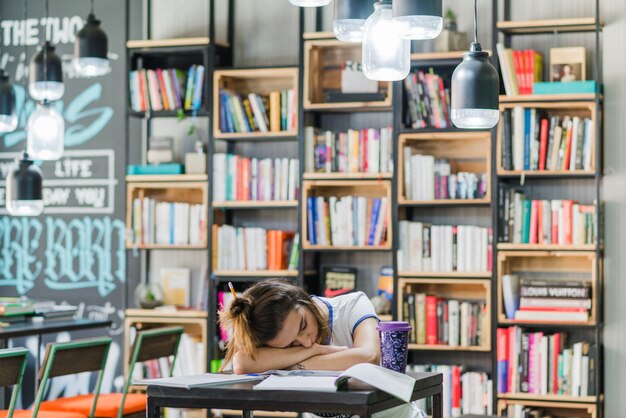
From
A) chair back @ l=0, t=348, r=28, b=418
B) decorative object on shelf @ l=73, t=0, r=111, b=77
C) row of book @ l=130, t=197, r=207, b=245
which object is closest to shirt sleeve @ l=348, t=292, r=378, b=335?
chair back @ l=0, t=348, r=28, b=418

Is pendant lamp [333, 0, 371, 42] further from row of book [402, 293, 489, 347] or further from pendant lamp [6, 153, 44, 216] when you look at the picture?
pendant lamp [6, 153, 44, 216]

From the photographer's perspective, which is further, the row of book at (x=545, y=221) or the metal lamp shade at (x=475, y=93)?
the row of book at (x=545, y=221)

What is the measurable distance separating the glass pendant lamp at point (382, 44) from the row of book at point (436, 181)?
8.28ft

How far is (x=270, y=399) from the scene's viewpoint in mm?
2508

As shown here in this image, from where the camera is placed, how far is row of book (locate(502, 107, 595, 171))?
548 centimetres

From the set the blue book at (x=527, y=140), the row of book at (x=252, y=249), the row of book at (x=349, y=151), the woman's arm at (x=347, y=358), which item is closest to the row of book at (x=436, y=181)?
the row of book at (x=349, y=151)

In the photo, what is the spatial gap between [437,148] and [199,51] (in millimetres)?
1550

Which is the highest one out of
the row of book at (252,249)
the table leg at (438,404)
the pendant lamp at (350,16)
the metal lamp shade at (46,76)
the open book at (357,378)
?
the metal lamp shade at (46,76)

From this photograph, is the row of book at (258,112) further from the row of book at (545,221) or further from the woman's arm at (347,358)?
the woman's arm at (347,358)

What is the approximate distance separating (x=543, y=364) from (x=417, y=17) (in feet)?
9.94

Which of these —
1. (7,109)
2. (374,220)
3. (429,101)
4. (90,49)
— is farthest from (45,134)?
(429,101)

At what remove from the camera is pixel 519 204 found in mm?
5582

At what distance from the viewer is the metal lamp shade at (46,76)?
5.62 m

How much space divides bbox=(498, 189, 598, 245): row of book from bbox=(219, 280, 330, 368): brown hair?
2.81 meters
